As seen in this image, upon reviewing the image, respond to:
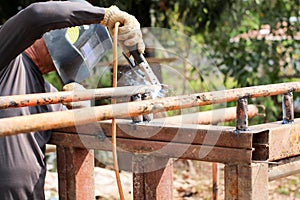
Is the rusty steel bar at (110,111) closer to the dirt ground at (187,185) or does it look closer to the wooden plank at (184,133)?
the wooden plank at (184,133)

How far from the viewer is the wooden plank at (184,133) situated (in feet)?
7.45

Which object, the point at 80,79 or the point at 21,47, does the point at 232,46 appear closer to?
the point at 80,79

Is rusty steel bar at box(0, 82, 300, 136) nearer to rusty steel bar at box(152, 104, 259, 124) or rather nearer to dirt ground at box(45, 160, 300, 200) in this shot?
rusty steel bar at box(152, 104, 259, 124)

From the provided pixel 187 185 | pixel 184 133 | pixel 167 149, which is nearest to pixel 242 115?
pixel 184 133

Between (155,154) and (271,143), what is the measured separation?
503 mm

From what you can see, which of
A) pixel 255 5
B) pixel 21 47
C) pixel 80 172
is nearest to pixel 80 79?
pixel 80 172

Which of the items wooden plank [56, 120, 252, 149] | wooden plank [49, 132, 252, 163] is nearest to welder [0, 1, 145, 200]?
wooden plank [49, 132, 252, 163]

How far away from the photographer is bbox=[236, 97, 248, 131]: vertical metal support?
7.52 ft

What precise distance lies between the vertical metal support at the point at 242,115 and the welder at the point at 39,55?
550 mm

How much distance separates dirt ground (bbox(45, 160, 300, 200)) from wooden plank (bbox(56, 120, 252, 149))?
7.20ft

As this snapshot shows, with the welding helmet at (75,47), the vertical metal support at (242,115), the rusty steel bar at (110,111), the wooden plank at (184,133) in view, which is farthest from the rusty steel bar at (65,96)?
the welding helmet at (75,47)

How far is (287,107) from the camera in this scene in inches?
102

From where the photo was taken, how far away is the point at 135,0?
6.32 meters

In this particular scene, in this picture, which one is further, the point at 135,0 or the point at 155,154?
the point at 135,0
